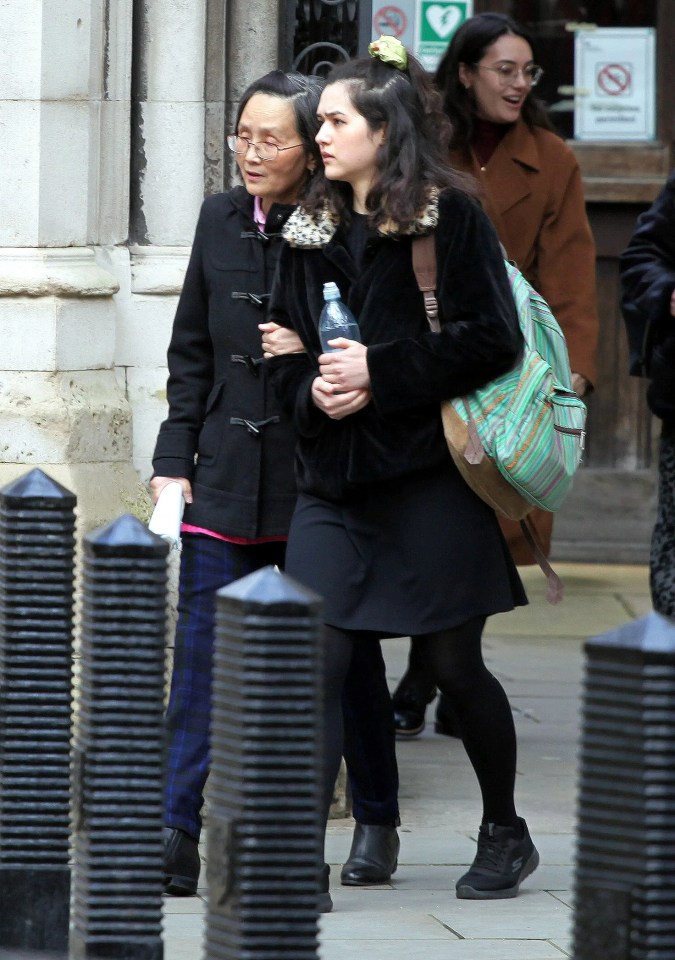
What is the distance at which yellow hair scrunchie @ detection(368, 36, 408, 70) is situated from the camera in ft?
14.3

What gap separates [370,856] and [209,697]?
512 millimetres

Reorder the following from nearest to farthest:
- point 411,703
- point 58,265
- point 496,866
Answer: point 496,866
point 58,265
point 411,703

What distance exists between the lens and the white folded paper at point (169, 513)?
4488mm

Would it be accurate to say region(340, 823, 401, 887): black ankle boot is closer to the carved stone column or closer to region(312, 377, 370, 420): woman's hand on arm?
region(312, 377, 370, 420): woman's hand on arm

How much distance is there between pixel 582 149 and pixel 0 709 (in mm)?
6536

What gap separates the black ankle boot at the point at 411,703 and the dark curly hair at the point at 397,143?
2258 mm

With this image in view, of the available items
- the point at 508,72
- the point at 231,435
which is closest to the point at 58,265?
the point at 231,435

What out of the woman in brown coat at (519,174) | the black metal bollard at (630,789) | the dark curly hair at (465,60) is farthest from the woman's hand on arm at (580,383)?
the black metal bollard at (630,789)

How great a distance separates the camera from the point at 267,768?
269 cm

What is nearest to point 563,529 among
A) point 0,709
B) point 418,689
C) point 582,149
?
point 582,149

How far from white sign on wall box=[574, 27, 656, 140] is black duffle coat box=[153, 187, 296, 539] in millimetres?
4877

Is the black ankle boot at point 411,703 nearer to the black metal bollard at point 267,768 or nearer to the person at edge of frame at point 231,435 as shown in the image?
the person at edge of frame at point 231,435

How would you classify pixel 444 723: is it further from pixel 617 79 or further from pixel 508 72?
pixel 617 79

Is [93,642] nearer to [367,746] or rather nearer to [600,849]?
[600,849]
